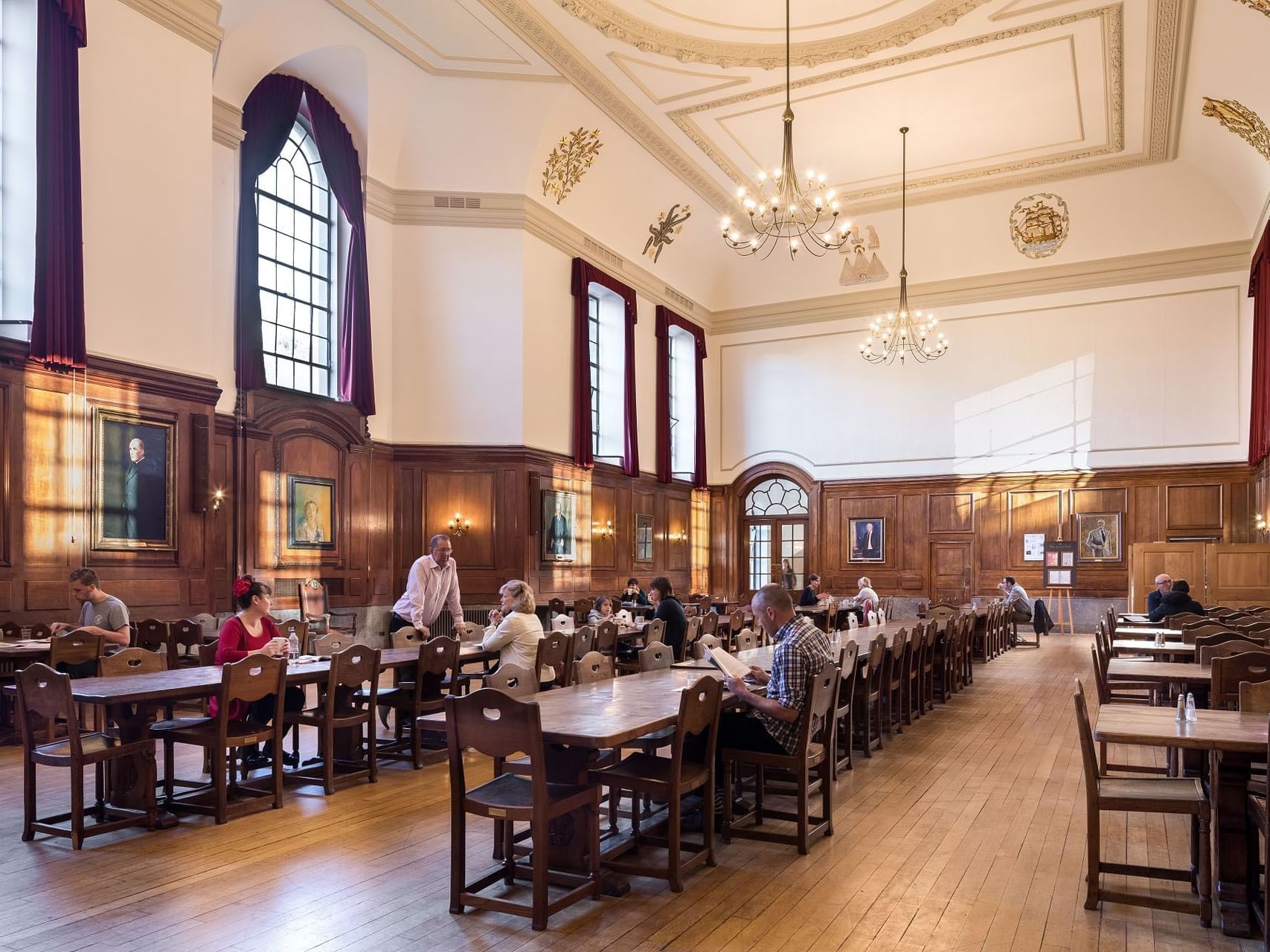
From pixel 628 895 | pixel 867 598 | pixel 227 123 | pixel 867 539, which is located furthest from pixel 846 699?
pixel 867 539

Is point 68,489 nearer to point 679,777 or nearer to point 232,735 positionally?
point 232,735

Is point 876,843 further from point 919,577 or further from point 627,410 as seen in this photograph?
point 919,577

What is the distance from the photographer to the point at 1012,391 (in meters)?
19.6

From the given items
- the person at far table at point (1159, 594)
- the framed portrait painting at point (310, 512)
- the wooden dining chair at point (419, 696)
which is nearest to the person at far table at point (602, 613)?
the framed portrait painting at point (310, 512)

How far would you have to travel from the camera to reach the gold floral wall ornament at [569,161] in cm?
1506

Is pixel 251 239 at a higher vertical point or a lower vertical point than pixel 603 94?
lower

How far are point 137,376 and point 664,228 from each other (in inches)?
454

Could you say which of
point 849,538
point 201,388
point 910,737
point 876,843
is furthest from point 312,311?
point 849,538

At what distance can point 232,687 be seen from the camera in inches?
208

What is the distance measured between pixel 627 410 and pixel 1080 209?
9405 millimetres

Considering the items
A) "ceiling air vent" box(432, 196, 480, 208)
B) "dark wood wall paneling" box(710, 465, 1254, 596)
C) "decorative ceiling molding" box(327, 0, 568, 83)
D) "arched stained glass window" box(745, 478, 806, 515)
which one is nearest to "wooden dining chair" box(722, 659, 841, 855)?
"decorative ceiling molding" box(327, 0, 568, 83)

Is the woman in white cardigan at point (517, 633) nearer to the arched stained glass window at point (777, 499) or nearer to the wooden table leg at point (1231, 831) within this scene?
the wooden table leg at point (1231, 831)

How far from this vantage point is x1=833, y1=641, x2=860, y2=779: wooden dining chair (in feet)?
19.2

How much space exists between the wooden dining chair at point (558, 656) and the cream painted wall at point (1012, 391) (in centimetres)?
1440
